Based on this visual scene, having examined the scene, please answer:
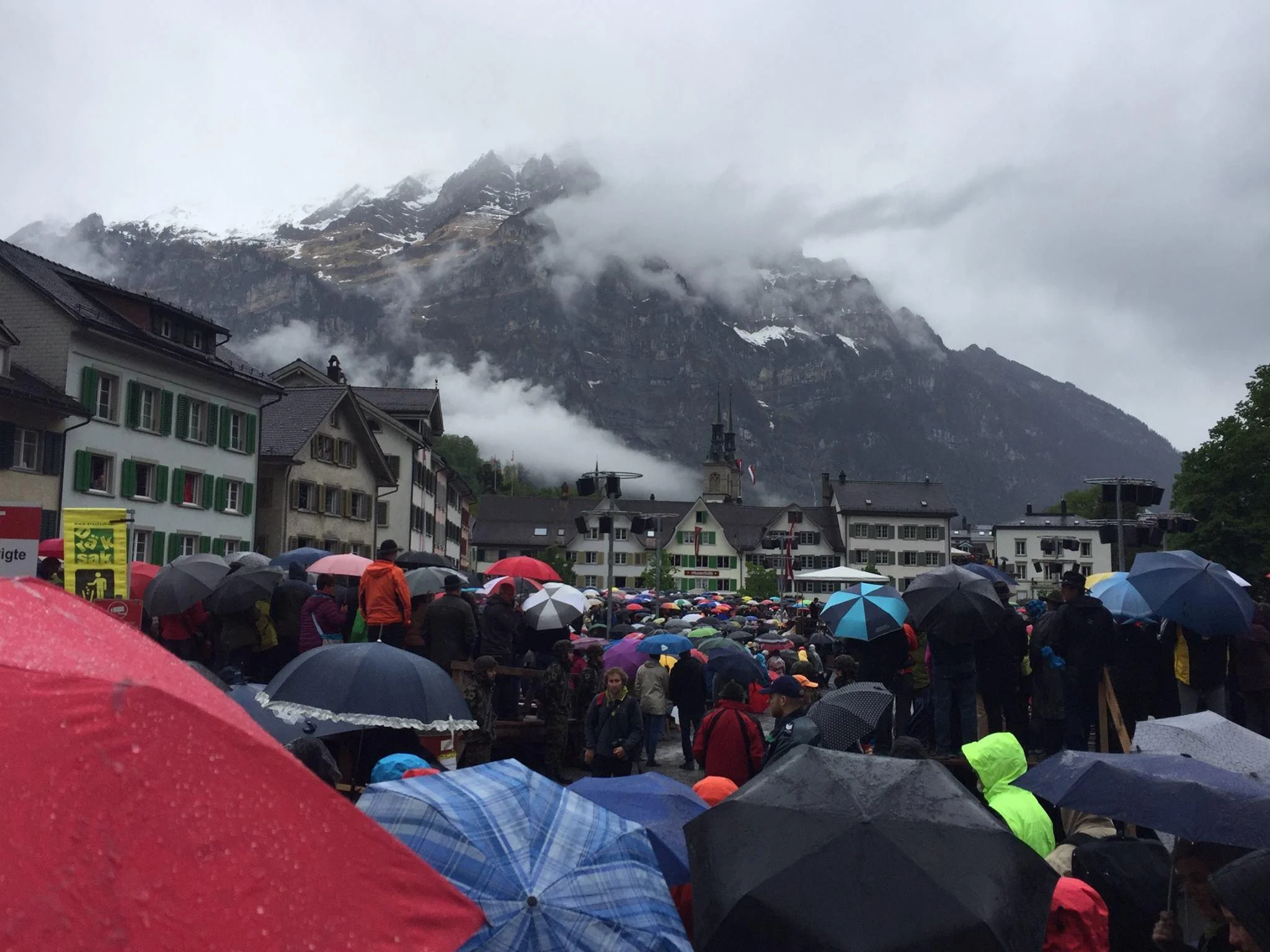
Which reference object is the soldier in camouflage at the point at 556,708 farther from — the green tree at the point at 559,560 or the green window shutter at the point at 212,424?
the green tree at the point at 559,560

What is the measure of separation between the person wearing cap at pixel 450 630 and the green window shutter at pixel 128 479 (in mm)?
27729

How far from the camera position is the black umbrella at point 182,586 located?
1453cm

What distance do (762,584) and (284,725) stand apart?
95.9m

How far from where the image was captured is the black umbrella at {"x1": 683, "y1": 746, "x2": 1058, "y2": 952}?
4.71 meters

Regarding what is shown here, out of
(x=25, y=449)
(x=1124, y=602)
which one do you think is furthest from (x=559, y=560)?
(x=1124, y=602)

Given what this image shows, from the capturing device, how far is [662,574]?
375ft

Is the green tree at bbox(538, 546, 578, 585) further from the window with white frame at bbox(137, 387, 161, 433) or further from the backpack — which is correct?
the backpack

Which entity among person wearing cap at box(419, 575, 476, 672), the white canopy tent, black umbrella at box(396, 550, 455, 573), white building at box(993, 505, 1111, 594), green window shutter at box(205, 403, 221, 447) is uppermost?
green window shutter at box(205, 403, 221, 447)

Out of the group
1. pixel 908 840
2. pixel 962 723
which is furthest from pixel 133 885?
pixel 962 723

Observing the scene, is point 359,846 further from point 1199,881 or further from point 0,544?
point 0,544

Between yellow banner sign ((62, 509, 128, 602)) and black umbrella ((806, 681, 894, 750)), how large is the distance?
22.9 feet

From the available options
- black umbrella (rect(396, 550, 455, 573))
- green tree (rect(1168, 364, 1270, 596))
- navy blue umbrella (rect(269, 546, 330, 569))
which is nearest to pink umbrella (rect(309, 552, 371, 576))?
navy blue umbrella (rect(269, 546, 330, 569))

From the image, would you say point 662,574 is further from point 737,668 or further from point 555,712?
point 555,712

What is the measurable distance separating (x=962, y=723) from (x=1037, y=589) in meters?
95.8
